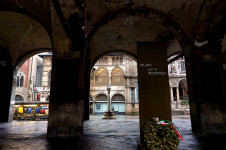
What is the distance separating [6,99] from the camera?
31.8 ft

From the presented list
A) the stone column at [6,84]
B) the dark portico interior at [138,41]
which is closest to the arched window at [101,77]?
the stone column at [6,84]

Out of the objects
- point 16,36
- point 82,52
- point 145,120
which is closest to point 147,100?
point 145,120

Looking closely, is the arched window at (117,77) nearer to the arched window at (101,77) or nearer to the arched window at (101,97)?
the arched window at (101,77)

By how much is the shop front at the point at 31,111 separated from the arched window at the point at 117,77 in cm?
1294

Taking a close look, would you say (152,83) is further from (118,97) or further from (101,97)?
(101,97)

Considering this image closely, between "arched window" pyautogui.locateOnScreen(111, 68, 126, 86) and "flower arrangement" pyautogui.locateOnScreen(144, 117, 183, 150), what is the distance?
913 inches

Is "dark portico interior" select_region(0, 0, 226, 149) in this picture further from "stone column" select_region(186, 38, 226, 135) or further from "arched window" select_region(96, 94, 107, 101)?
"arched window" select_region(96, 94, 107, 101)

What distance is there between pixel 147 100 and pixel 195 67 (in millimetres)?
4078

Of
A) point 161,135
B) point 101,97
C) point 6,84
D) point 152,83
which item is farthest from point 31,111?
point 161,135

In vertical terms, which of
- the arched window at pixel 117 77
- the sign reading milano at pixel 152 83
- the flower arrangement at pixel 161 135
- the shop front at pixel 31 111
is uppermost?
the arched window at pixel 117 77

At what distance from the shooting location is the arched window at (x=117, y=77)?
85.2 feet

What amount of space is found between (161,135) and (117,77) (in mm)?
23589

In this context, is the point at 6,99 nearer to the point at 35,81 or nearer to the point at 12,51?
the point at 12,51

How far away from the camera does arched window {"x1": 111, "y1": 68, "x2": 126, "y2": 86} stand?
2597cm
